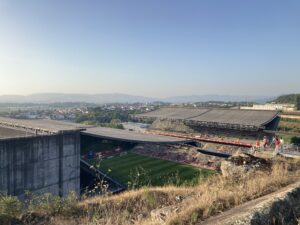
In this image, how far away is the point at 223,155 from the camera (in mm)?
37281

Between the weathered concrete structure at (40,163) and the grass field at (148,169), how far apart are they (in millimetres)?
4354

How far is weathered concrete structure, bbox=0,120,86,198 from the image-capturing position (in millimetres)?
23453

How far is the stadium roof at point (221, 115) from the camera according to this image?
44.0m

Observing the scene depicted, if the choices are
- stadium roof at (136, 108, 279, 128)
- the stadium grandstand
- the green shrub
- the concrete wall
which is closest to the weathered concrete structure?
the concrete wall

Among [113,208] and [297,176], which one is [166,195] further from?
[297,176]

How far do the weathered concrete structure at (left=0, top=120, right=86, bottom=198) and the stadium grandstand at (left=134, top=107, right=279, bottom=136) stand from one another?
26028 millimetres

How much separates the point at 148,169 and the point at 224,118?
70.4 feet

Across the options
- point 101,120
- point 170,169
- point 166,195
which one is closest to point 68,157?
point 170,169

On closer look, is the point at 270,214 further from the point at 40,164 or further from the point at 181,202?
the point at 40,164

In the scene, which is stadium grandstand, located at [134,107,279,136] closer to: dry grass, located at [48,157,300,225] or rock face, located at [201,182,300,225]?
dry grass, located at [48,157,300,225]

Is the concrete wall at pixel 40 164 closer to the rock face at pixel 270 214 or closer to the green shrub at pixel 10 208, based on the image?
the green shrub at pixel 10 208

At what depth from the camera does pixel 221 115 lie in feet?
167

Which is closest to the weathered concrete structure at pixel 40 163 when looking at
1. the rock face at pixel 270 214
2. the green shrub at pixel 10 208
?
the green shrub at pixel 10 208

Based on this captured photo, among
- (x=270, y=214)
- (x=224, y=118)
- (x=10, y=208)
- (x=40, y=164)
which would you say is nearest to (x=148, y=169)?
(x=40, y=164)
